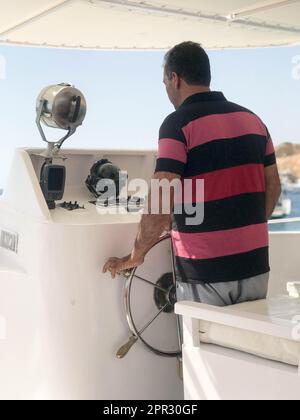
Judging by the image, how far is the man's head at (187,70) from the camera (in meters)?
2.02

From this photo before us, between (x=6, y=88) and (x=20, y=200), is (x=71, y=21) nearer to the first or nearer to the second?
(x=6, y=88)

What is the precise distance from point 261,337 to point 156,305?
2.12 ft

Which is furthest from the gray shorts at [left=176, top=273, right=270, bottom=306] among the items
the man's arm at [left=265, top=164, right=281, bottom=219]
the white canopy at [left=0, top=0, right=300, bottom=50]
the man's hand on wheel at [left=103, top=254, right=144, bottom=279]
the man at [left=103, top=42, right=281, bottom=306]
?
the white canopy at [left=0, top=0, right=300, bottom=50]

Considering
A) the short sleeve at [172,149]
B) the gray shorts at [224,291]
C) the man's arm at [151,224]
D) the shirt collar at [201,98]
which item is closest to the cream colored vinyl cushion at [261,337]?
the gray shorts at [224,291]

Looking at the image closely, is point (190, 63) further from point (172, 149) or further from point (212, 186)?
point (212, 186)

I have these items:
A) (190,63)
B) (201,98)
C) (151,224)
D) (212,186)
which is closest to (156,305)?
(151,224)

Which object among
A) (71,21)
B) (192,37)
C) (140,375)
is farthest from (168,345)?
(192,37)

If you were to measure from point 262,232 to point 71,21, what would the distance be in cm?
234

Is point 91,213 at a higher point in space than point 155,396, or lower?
higher

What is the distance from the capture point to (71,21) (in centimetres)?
371

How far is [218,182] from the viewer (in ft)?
6.40

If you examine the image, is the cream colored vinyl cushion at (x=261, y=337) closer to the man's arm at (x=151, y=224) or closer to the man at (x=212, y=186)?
the man at (x=212, y=186)

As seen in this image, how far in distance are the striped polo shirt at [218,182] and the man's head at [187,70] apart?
0.06m

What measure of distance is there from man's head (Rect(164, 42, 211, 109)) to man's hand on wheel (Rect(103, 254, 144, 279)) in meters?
0.62
